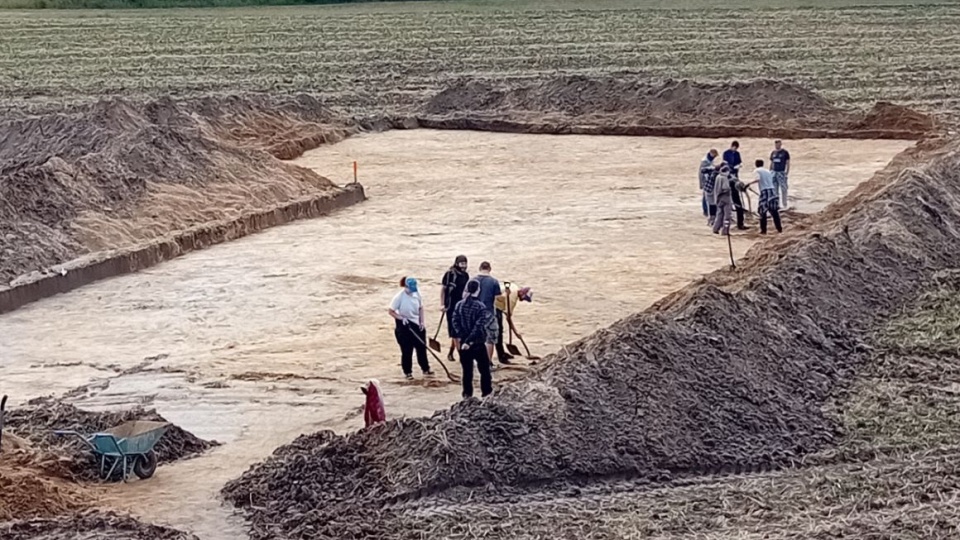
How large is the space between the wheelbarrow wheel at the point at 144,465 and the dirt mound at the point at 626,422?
93 cm

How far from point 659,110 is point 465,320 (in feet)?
81.5

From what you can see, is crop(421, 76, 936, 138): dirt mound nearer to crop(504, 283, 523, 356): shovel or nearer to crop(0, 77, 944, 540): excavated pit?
crop(0, 77, 944, 540): excavated pit

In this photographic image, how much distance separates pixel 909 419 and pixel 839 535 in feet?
11.2

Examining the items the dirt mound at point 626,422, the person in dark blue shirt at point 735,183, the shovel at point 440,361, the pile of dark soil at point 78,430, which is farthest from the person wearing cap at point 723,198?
the pile of dark soil at point 78,430

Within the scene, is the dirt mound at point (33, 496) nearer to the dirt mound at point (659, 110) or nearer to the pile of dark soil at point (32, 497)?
the pile of dark soil at point (32, 497)

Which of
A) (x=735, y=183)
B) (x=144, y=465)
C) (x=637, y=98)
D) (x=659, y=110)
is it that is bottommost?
(x=144, y=465)

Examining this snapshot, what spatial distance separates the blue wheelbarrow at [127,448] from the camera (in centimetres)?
1370

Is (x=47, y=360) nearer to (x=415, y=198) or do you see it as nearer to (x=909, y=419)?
(x=909, y=419)

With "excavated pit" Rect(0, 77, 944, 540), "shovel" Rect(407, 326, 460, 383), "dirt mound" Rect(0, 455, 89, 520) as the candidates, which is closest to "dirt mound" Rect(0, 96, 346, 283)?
"excavated pit" Rect(0, 77, 944, 540)

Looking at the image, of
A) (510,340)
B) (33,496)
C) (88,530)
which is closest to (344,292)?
(510,340)

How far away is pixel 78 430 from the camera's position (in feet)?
49.4

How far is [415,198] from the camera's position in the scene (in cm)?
2991

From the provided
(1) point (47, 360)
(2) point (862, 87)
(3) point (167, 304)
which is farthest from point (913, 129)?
(1) point (47, 360)

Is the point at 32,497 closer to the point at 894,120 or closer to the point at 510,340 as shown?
the point at 510,340
